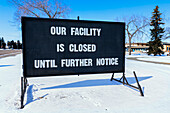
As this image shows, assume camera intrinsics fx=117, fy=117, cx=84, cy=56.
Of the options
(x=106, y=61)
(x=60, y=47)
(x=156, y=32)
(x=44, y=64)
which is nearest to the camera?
(x=44, y=64)

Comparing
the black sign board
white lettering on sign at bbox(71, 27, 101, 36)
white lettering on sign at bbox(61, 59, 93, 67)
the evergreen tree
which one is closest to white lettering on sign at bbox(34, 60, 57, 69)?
the black sign board

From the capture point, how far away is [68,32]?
4.03 metres

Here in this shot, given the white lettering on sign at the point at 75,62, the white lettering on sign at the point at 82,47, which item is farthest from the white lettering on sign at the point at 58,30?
the white lettering on sign at the point at 75,62

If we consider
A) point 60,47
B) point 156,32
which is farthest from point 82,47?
point 156,32

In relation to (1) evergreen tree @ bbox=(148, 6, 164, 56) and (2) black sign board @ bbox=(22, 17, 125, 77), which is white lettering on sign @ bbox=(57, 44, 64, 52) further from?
(1) evergreen tree @ bbox=(148, 6, 164, 56)

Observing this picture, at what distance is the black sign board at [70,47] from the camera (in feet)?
12.2

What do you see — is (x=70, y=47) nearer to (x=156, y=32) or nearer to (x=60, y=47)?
(x=60, y=47)

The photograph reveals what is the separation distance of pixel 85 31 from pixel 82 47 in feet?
1.92

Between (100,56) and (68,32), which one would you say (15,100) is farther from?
(100,56)

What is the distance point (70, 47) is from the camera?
407 cm

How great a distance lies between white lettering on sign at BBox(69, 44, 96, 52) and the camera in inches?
161

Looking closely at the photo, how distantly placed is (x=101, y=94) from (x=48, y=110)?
188cm

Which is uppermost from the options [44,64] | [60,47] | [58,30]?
[58,30]

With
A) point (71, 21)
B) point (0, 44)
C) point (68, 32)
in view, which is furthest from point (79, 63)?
point (0, 44)
